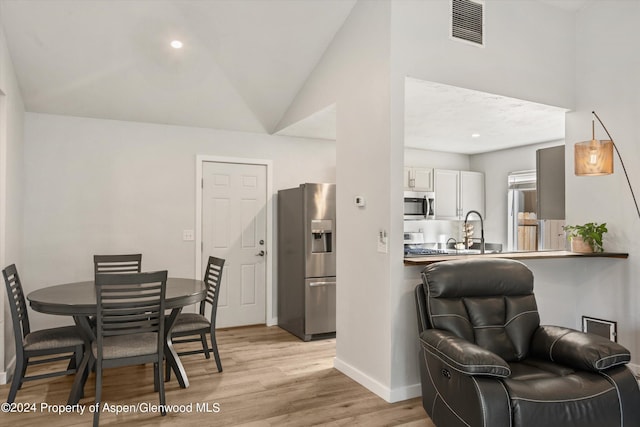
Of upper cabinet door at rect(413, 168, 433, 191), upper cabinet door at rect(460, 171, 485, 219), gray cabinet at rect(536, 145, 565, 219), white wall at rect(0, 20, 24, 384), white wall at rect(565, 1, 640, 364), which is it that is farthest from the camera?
upper cabinet door at rect(460, 171, 485, 219)

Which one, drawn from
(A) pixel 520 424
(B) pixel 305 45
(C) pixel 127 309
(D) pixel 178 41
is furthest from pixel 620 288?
(D) pixel 178 41

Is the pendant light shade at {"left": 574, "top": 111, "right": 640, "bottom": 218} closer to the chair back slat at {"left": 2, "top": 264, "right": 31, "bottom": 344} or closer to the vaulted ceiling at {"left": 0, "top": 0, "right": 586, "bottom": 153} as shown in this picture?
the vaulted ceiling at {"left": 0, "top": 0, "right": 586, "bottom": 153}

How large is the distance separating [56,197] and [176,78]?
1.71m

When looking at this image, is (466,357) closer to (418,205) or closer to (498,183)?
(418,205)

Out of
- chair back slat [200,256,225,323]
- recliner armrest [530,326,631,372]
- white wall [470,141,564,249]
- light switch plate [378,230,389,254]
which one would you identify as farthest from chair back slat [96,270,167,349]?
white wall [470,141,564,249]

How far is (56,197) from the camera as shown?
445cm

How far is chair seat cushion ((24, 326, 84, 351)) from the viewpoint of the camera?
306 centimetres

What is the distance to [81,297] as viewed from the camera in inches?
122

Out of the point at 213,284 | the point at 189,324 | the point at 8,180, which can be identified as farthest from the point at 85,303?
the point at 8,180

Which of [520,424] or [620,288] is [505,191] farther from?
[520,424]

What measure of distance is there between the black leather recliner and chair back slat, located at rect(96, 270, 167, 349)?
1728mm

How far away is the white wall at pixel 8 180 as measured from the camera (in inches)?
134

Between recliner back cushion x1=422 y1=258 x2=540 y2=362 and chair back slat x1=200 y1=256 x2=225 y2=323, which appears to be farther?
chair back slat x1=200 y1=256 x2=225 y2=323

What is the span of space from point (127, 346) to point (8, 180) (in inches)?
71.6
